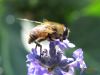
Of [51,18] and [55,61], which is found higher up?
[55,61]

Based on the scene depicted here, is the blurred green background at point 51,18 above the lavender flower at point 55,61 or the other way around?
the other way around

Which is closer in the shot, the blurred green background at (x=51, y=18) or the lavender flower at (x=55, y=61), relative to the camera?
the lavender flower at (x=55, y=61)

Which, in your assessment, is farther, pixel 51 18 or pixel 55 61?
pixel 51 18

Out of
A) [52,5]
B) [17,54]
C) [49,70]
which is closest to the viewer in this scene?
[49,70]

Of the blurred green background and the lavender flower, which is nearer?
the lavender flower

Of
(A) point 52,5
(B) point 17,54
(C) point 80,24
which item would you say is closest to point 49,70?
(B) point 17,54

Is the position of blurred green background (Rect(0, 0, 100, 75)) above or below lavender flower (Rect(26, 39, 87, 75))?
below

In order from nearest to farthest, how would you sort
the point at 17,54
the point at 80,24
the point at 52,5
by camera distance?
the point at 17,54 → the point at 80,24 → the point at 52,5

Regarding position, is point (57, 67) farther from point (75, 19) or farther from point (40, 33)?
point (75, 19)
